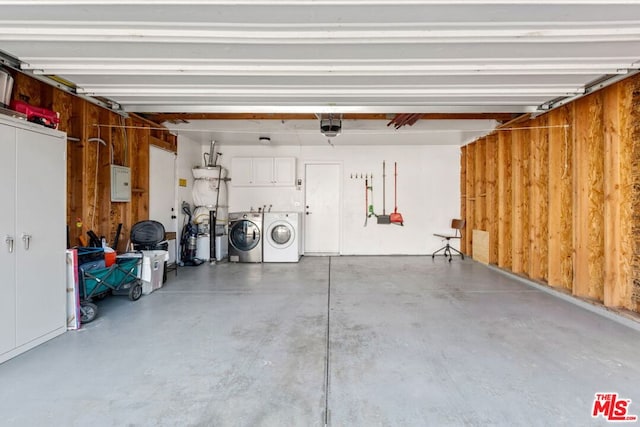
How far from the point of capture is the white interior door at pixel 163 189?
470 centimetres

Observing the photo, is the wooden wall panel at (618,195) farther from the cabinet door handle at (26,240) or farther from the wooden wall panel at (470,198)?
the cabinet door handle at (26,240)

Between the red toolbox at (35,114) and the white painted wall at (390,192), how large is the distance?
398 cm

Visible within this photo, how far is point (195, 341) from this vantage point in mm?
2465

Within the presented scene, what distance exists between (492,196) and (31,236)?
19.6 ft

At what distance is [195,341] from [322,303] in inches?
54.7

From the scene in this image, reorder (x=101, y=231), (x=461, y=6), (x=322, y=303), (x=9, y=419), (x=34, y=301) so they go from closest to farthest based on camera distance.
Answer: (x=9, y=419) → (x=461, y=6) → (x=34, y=301) → (x=322, y=303) → (x=101, y=231)

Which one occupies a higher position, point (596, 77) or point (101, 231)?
point (596, 77)

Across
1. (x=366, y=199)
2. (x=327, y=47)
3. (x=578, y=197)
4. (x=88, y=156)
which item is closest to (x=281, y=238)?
(x=366, y=199)

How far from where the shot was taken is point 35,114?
248 centimetres

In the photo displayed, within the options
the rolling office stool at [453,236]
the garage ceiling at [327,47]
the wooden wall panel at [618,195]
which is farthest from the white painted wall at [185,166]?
the wooden wall panel at [618,195]

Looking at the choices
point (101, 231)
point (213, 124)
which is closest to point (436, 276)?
point (213, 124)

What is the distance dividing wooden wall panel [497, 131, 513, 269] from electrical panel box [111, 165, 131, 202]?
5.45m

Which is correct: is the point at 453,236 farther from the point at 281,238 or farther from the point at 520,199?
the point at 281,238

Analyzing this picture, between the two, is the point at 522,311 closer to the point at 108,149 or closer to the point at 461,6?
the point at 461,6
